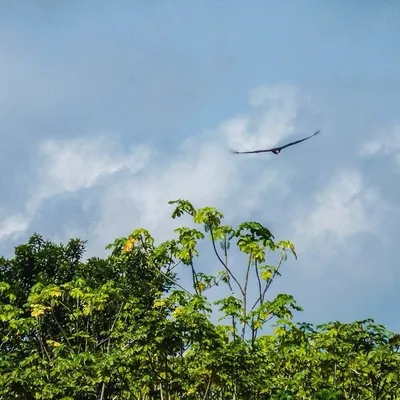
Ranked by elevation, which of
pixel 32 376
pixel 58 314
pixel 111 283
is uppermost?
pixel 58 314

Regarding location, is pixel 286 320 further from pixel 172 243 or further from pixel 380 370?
pixel 172 243

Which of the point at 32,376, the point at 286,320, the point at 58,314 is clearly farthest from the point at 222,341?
the point at 58,314

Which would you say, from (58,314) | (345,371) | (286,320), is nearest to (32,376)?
(286,320)

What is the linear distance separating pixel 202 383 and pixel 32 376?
389 cm

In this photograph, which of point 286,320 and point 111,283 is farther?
point 111,283

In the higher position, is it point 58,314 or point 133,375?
point 58,314

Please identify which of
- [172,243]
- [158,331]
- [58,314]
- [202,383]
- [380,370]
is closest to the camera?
[158,331]

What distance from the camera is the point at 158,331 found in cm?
1492

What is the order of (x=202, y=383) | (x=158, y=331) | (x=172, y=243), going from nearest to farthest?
(x=158, y=331) < (x=202, y=383) < (x=172, y=243)

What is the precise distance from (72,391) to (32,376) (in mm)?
1520

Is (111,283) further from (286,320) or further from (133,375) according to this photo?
(286,320)

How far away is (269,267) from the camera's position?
58.9ft

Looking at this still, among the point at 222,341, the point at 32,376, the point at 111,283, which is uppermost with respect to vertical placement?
the point at 111,283

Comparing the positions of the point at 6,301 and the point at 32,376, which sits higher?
the point at 6,301
